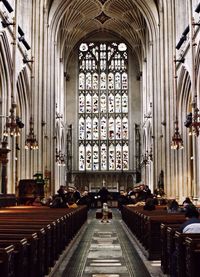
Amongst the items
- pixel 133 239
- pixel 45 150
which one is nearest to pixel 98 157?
pixel 45 150

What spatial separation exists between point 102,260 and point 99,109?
132 ft

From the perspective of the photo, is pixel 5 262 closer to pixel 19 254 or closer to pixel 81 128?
pixel 19 254

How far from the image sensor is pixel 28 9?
29.7 m

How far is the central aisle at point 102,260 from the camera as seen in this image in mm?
8537

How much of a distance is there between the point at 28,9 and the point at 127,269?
23.8 meters

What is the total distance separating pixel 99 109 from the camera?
4997 centimetres

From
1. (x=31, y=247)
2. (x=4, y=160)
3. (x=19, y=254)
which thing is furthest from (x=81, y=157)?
(x=19, y=254)

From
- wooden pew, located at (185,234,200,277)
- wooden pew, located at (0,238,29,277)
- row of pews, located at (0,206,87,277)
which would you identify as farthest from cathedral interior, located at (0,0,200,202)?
wooden pew, located at (0,238,29,277)

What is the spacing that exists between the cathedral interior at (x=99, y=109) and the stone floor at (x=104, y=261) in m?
6.15

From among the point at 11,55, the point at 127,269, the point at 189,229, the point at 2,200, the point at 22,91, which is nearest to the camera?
the point at 189,229

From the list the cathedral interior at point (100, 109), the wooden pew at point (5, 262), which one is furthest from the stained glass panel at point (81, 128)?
the wooden pew at point (5, 262)

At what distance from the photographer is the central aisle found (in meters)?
8.54

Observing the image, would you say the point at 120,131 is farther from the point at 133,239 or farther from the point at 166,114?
the point at 133,239

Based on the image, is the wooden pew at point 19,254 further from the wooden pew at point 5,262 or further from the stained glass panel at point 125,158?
the stained glass panel at point 125,158
